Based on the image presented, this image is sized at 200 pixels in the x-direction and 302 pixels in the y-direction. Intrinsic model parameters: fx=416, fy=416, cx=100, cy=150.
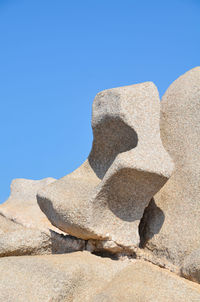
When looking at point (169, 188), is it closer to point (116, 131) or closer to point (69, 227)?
point (116, 131)

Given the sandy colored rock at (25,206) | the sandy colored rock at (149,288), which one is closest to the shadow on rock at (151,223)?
the sandy colored rock at (149,288)

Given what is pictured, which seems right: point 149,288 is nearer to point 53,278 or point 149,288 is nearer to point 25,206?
point 53,278

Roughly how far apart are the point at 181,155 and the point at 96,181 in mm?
1094

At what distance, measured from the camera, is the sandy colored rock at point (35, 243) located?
470cm

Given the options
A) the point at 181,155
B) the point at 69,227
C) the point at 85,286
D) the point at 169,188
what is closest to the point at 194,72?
the point at 181,155

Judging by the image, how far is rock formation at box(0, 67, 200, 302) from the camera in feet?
12.6

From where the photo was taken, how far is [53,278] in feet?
12.4

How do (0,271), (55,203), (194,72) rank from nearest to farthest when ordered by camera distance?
(0,271)
(55,203)
(194,72)

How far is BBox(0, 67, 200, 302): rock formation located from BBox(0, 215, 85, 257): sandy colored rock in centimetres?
1

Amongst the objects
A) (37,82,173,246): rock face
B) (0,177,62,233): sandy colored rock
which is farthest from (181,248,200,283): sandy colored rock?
(0,177,62,233): sandy colored rock

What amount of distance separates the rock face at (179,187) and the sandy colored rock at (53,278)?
74 cm

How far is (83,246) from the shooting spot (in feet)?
15.5

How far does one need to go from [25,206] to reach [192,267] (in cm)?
546

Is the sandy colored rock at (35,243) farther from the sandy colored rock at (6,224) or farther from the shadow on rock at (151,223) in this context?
the sandy colored rock at (6,224)
